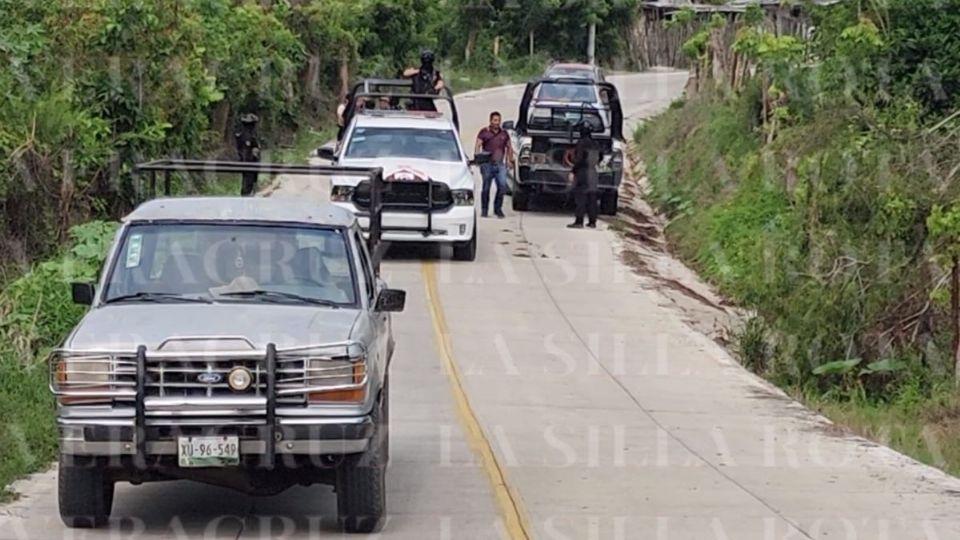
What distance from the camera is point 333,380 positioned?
32.2 feet

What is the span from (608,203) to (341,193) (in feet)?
30.3

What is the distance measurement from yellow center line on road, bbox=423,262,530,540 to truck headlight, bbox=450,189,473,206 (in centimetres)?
123

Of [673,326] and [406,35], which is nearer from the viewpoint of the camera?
[673,326]

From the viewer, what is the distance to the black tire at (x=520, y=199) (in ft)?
103

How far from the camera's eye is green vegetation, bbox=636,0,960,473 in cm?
1869

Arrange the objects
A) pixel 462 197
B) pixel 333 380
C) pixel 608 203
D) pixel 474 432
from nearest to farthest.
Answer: pixel 333 380 → pixel 474 432 → pixel 462 197 → pixel 608 203

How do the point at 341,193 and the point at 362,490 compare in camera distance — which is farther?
the point at 341,193

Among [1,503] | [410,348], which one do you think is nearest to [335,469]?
[1,503]

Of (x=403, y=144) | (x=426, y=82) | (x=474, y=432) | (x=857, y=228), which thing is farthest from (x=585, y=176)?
(x=474, y=432)

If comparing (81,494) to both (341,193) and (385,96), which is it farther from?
(385,96)

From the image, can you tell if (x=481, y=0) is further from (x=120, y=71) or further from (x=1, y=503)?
(x=1, y=503)

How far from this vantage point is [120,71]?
80.3 feet

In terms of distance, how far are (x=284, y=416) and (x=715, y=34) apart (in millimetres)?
31954

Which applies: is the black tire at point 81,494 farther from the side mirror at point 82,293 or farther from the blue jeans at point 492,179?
the blue jeans at point 492,179
